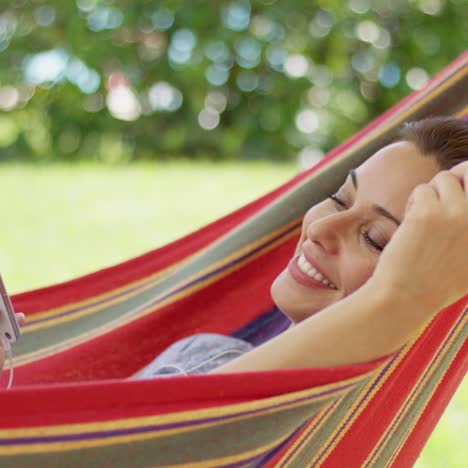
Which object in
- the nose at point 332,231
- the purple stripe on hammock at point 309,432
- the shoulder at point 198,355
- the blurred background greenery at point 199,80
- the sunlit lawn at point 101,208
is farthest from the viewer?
the blurred background greenery at point 199,80

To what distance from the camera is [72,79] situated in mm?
6684

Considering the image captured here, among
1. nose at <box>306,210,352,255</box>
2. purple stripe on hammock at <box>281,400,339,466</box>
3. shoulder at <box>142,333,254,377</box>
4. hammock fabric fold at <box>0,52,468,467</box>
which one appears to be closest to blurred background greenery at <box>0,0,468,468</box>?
hammock fabric fold at <box>0,52,468,467</box>

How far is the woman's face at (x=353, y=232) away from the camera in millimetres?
1570

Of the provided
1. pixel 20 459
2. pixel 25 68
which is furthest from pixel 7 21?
pixel 20 459

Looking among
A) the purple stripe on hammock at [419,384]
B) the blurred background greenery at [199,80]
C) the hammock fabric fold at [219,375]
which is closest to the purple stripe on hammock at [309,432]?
the hammock fabric fold at [219,375]

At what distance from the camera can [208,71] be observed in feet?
21.6

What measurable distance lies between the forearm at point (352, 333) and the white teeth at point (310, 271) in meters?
0.33

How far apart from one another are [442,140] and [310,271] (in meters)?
0.33

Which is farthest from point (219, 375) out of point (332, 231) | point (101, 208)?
point (101, 208)

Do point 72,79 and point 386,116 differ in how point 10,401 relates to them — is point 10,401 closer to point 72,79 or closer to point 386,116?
point 386,116

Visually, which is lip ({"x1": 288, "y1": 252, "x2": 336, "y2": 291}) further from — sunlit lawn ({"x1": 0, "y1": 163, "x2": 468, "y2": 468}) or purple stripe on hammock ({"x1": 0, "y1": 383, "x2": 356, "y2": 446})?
sunlit lawn ({"x1": 0, "y1": 163, "x2": 468, "y2": 468})

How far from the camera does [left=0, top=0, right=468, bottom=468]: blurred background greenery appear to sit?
257 inches

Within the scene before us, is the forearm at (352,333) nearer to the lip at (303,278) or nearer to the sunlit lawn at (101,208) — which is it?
the lip at (303,278)

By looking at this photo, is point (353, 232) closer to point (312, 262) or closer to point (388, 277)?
point (312, 262)
